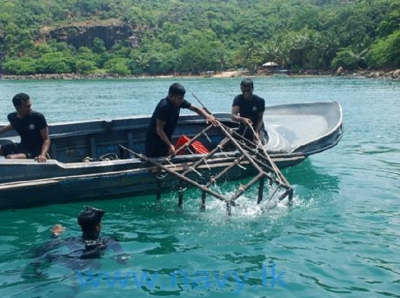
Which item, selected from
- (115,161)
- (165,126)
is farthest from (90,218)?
(165,126)

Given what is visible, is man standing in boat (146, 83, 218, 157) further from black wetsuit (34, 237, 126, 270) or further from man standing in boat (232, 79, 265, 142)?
black wetsuit (34, 237, 126, 270)

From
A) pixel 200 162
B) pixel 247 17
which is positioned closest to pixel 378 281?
pixel 200 162

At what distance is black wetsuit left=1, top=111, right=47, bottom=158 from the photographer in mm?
8453

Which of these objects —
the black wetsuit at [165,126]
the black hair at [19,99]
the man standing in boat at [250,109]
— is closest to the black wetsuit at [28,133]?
the black hair at [19,99]

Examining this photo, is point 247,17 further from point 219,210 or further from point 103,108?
point 219,210

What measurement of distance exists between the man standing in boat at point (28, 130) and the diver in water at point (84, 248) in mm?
2163

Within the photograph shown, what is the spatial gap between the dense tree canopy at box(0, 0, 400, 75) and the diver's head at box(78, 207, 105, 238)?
5879 cm

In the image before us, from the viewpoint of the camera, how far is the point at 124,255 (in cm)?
675

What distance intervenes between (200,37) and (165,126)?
108 m

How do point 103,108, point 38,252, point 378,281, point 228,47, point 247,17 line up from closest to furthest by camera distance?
point 378,281 → point 38,252 → point 103,108 → point 228,47 → point 247,17

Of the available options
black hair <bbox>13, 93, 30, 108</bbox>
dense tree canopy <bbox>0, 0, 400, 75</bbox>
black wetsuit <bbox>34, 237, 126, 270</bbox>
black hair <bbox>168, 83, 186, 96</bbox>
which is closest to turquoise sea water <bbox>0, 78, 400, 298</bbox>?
black wetsuit <bbox>34, 237, 126, 270</bbox>

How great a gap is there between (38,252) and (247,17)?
423 feet

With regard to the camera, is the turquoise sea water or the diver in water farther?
the diver in water

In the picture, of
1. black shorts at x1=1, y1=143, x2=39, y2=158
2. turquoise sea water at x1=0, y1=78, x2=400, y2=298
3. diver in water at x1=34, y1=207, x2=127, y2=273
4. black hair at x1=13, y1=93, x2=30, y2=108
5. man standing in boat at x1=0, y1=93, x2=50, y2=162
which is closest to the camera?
turquoise sea water at x1=0, y1=78, x2=400, y2=298
